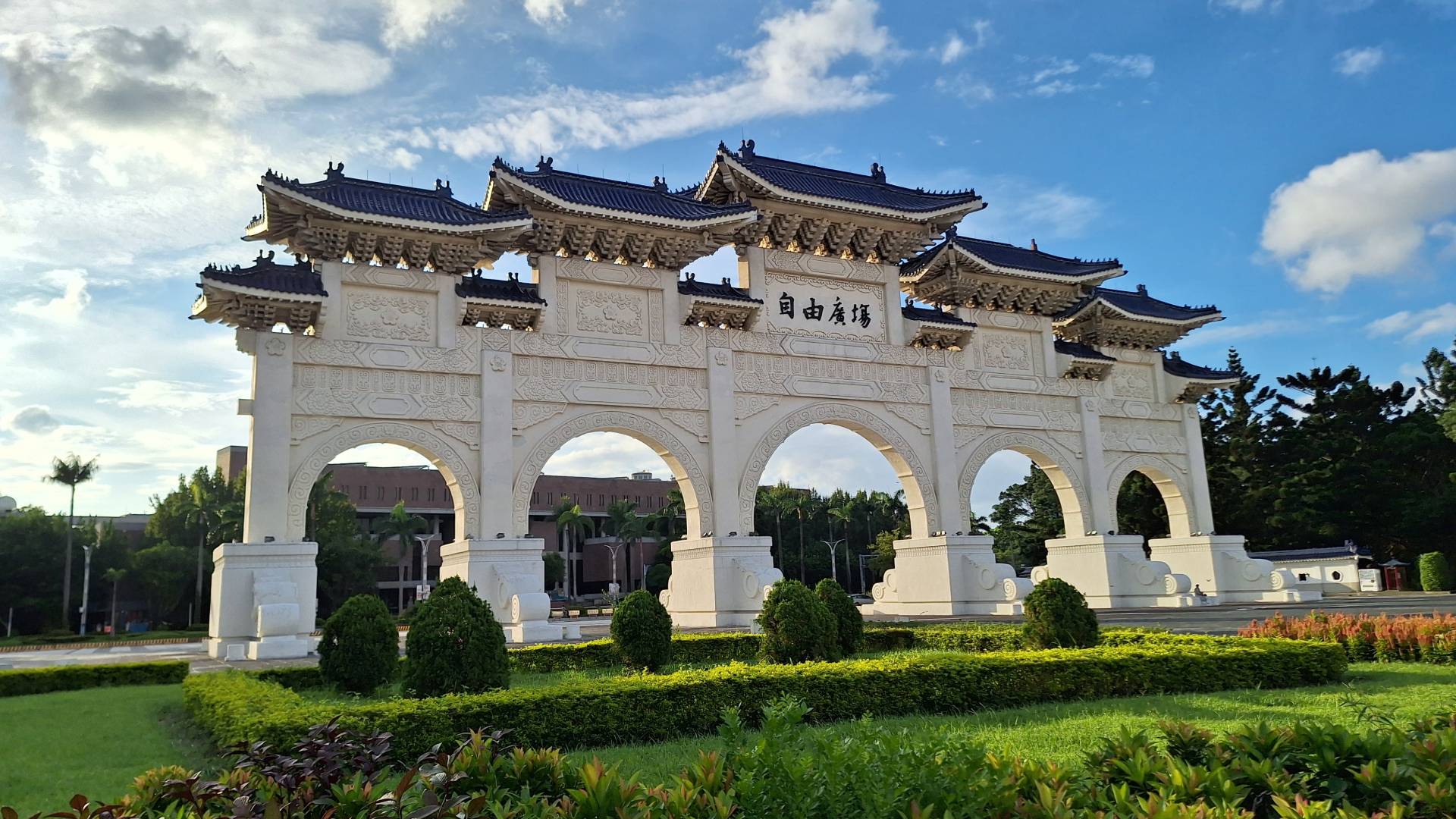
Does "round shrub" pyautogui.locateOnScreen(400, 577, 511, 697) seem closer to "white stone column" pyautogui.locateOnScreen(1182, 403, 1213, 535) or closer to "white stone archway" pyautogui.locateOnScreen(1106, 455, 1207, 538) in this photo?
"white stone archway" pyautogui.locateOnScreen(1106, 455, 1207, 538)

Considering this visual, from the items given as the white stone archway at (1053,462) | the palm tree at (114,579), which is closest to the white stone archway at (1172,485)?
the white stone archway at (1053,462)

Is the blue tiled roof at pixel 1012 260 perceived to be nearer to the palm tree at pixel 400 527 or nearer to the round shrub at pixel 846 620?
the round shrub at pixel 846 620

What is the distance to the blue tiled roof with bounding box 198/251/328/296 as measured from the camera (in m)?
13.2

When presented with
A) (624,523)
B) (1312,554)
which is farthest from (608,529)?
(1312,554)

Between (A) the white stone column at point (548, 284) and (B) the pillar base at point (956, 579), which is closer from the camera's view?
(A) the white stone column at point (548, 284)

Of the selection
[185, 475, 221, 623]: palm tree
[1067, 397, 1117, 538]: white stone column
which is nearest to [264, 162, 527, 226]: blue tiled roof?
[1067, 397, 1117, 538]: white stone column

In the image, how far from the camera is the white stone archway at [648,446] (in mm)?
15227

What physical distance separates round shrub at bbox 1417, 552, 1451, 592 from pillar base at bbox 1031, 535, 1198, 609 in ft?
29.8

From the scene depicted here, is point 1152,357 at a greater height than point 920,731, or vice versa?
point 1152,357

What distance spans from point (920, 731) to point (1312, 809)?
371cm

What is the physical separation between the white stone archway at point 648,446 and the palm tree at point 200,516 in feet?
77.9

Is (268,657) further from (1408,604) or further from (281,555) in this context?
(1408,604)

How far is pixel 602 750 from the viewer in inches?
238

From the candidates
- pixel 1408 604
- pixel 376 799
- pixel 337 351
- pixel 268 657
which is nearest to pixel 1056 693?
pixel 376 799
